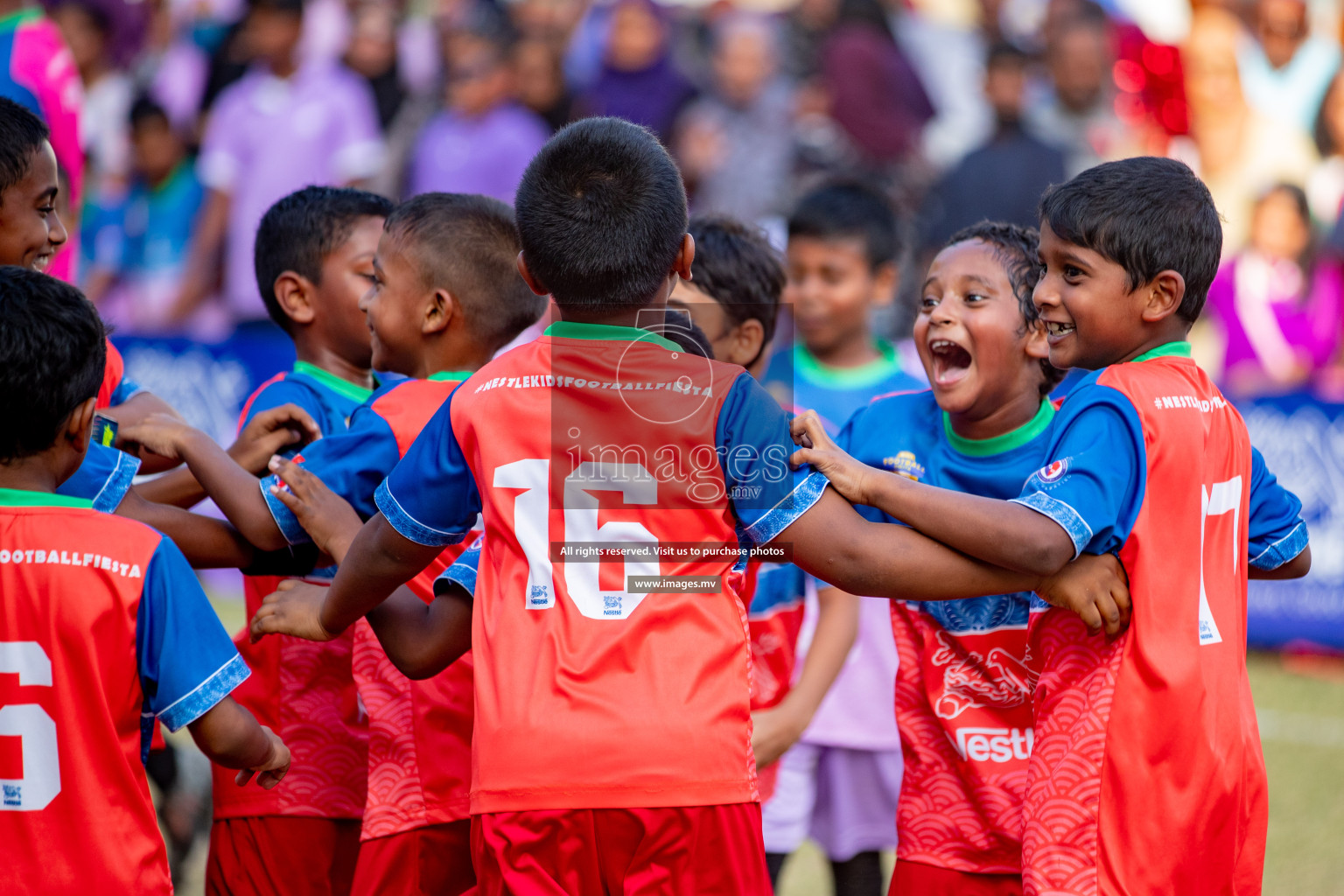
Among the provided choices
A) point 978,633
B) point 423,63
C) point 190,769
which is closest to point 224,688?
point 978,633

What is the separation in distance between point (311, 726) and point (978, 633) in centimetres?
146

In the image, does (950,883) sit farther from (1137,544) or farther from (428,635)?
(428,635)

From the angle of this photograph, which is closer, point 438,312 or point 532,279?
point 532,279

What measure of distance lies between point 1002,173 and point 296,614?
679cm

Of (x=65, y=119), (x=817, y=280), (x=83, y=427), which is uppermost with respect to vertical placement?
(x=65, y=119)

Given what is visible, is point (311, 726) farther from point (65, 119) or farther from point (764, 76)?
point (764, 76)

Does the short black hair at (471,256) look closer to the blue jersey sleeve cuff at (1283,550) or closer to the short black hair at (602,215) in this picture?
the short black hair at (602,215)

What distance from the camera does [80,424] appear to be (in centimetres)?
238

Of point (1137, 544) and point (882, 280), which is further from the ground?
point (882, 280)

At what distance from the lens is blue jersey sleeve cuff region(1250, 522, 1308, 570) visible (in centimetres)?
273

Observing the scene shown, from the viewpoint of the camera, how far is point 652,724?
6.80 feet

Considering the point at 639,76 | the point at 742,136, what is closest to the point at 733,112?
the point at 742,136

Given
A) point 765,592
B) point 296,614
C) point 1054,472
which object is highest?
point 1054,472

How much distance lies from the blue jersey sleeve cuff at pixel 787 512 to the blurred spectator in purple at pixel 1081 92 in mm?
7141
